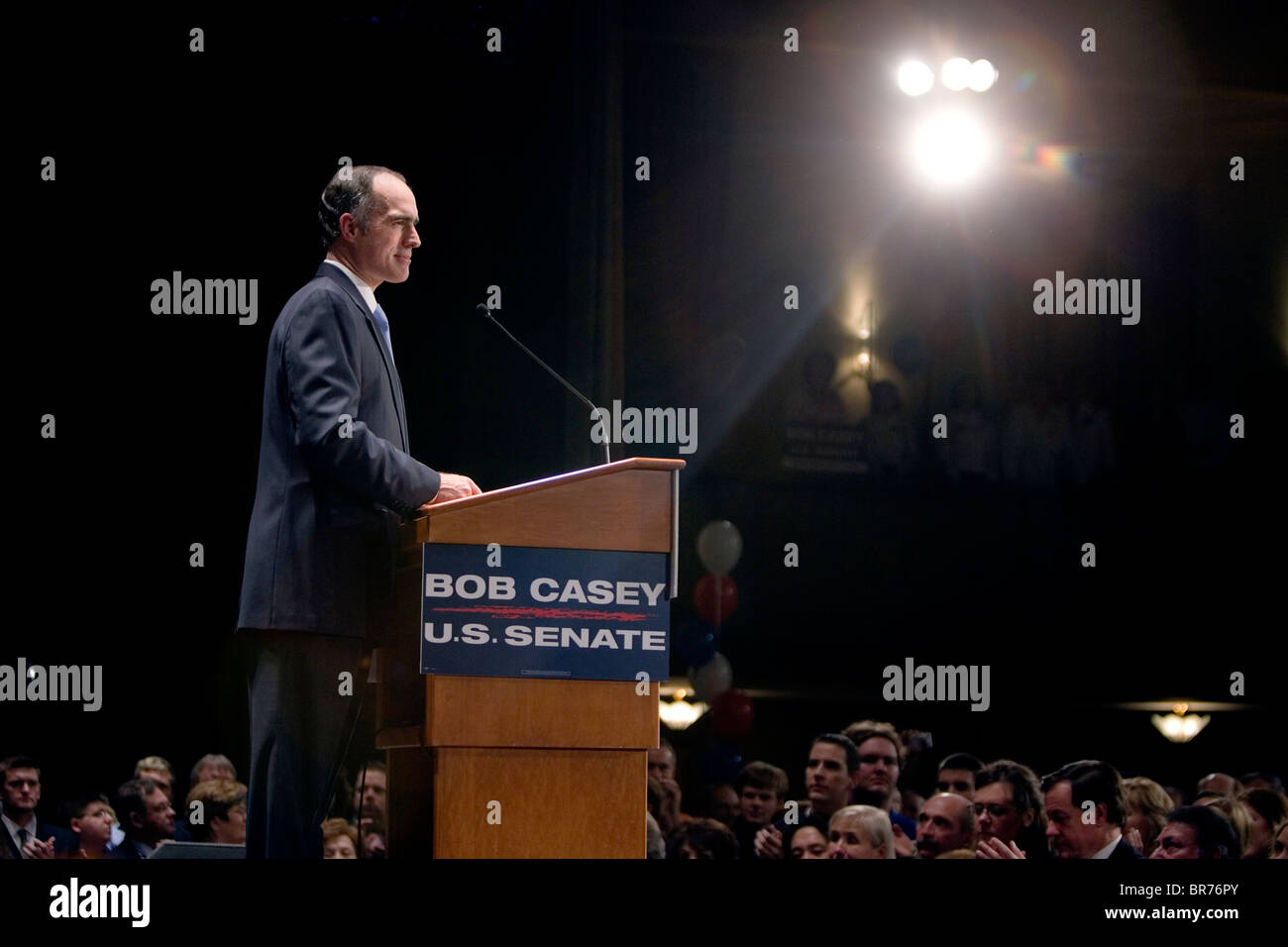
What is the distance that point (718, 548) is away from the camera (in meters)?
8.02

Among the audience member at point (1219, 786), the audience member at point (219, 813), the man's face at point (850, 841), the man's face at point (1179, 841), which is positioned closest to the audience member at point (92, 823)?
the audience member at point (219, 813)

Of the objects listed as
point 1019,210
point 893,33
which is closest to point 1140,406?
point 1019,210

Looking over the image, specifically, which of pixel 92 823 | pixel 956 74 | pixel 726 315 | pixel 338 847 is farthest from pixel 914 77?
pixel 92 823

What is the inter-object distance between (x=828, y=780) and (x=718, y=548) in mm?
2995

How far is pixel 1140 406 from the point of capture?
31.4 ft

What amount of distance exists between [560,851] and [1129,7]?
25.5ft

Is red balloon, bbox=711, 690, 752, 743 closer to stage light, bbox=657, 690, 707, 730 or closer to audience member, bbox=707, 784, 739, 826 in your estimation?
audience member, bbox=707, 784, 739, 826

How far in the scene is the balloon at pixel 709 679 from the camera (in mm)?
7750

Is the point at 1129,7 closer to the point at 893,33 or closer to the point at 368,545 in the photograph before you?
the point at 893,33

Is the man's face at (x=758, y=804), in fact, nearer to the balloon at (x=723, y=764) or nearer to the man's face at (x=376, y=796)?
the man's face at (x=376, y=796)

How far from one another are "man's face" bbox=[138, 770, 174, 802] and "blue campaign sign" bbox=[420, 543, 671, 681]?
9.79 feet

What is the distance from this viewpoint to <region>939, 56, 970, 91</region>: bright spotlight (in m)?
7.12

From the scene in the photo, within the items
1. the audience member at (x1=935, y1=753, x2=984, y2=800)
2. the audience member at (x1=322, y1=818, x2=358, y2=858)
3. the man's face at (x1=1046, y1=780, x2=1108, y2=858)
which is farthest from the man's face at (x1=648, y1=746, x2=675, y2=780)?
the man's face at (x1=1046, y1=780, x2=1108, y2=858)

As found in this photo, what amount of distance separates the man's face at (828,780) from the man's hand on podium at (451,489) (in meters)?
2.62
